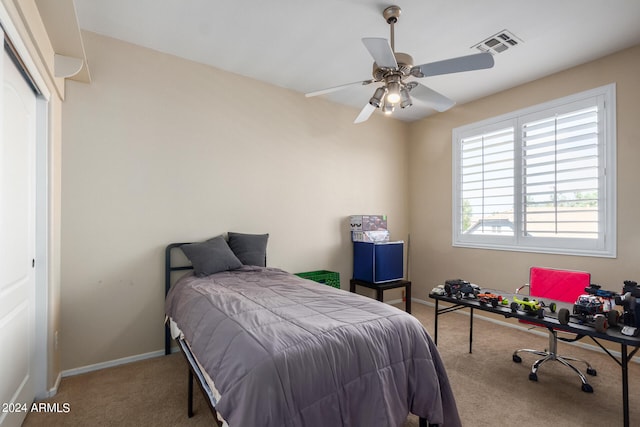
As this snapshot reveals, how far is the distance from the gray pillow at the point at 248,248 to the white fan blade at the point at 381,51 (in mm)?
1966

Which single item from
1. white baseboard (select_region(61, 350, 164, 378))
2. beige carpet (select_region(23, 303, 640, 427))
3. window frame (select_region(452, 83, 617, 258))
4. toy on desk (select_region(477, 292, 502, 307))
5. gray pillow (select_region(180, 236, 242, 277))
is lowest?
beige carpet (select_region(23, 303, 640, 427))

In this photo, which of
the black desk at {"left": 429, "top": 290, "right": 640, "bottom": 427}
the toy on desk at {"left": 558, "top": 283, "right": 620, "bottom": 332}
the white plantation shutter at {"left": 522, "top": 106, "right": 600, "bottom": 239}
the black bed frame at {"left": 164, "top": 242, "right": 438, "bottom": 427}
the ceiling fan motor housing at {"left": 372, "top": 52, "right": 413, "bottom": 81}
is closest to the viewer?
the black bed frame at {"left": 164, "top": 242, "right": 438, "bottom": 427}

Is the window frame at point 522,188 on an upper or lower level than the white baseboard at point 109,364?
upper

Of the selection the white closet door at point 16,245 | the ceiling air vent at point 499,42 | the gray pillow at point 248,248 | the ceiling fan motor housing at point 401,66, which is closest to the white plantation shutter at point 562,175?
the ceiling air vent at point 499,42

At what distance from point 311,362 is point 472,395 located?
155cm

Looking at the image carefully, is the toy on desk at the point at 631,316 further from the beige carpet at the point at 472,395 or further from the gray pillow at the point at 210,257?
the gray pillow at the point at 210,257

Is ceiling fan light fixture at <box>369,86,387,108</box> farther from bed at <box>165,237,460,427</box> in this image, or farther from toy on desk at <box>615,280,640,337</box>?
toy on desk at <box>615,280,640,337</box>

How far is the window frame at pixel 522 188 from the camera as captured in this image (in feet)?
9.26

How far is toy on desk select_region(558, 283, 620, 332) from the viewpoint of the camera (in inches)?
70.5

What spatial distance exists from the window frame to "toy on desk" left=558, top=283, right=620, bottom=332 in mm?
1153

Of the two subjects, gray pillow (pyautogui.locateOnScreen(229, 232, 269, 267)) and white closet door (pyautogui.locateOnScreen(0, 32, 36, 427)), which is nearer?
white closet door (pyautogui.locateOnScreen(0, 32, 36, 427))

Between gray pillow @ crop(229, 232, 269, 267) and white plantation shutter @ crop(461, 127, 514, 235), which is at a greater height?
white plantation shutter @ crop(461, 127, 514, 235)

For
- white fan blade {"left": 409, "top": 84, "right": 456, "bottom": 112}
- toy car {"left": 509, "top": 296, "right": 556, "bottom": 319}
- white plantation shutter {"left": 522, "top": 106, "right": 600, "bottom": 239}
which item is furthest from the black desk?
white fan blade {"left": 409, "top": 84, "right": 456, "bottom": 112}

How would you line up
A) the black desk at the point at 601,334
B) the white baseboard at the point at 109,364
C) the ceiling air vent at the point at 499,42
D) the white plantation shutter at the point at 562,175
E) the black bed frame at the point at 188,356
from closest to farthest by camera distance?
the black bed frame at the point at 188,356
the black desk at the point at 601,334
the white baseboard at the point at 109,364
the ceiling air vent at the point at 499,42
the white plantation shutter at the point at 562,175
